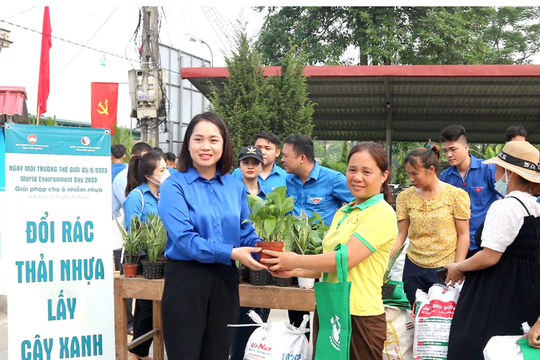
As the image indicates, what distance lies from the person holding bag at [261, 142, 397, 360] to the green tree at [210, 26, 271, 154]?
612 centimetres

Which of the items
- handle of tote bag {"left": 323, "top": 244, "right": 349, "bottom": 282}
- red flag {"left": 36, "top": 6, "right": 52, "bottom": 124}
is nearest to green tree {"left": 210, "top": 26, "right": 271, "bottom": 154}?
red flag {"left": 36, "top": 6, "right": 52, "bottom": 124}

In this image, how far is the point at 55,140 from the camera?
3.19 metres

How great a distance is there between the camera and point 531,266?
2301 mm

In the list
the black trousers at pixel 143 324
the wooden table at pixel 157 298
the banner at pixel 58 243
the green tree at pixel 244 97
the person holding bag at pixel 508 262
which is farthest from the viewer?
the green tree at pixel 244 97

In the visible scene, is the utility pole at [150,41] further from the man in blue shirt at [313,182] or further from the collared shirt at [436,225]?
the collared shirt at [436,225]

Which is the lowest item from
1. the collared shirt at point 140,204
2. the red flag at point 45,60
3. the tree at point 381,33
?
the collared shirt at point 140,204

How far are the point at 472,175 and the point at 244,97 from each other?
4880 millimetres

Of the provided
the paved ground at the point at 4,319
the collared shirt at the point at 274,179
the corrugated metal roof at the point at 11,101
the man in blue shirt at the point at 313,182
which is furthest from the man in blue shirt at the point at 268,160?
the corrugated metal roof at the point at 11,101

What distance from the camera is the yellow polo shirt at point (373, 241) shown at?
2.07 m

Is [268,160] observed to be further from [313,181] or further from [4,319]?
[4,319]

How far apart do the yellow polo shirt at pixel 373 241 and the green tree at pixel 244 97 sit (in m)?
6.18

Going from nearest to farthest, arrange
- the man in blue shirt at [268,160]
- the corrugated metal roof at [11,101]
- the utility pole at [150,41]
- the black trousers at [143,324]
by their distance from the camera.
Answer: the black trousers at [143,324], the man in blue shirt at [268,160], the corrugated metal roof at [11,101], the utility pole at [150,41]

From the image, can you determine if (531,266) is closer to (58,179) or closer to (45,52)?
(58,179)

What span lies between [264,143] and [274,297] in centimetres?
172
